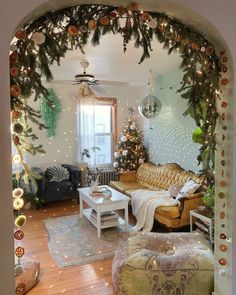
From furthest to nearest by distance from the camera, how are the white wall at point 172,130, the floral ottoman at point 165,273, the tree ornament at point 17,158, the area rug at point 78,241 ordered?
the white wall at point 172,130 < the area rug at point 78,241 < the floral ottoman at point 165,273 < the tree ornament at point 17,158

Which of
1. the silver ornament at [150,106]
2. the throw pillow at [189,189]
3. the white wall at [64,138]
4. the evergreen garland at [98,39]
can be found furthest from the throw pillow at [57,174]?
the evergreen garland at [98,39]

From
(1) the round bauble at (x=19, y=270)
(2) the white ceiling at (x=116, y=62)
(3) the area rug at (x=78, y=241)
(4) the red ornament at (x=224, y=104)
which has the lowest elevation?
(3) the area rug at (x=78, y=241)

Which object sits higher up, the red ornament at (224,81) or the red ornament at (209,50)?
the red ornament at (209,50)

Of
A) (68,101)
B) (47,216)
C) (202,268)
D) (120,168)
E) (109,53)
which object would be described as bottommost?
(47,216)

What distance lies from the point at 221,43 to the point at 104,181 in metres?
5.05

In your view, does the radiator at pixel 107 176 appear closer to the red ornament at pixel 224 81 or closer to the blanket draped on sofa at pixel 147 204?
the blanket draped on sofa at pixel 147 204

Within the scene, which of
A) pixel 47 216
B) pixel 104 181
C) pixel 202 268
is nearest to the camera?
pixel 202 268

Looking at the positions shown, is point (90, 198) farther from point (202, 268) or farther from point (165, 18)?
point (165, 18)

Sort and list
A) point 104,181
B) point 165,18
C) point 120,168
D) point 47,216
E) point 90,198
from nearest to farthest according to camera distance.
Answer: point 165,18 → point 90,198 → point 47,216 → point 120,168 → point 104,181

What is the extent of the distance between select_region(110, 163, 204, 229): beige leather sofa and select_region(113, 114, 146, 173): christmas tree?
0.22 m

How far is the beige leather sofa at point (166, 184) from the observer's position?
3.56m

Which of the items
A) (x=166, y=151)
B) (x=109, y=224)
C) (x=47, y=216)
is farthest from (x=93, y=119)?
(x=109, y=224)

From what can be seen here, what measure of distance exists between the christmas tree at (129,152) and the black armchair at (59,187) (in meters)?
0.97

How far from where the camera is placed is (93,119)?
609 centimetres
